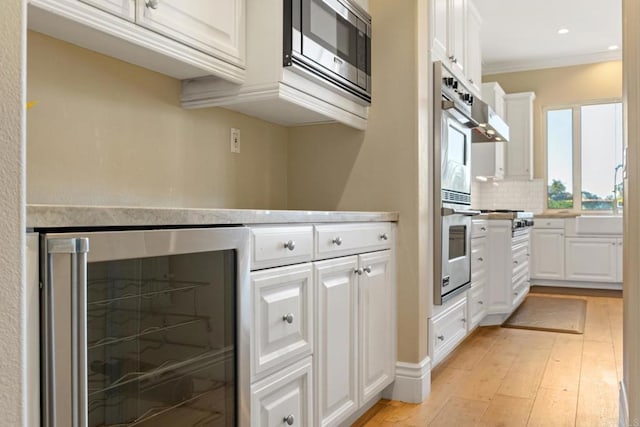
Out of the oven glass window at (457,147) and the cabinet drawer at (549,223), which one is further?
the cabinet drawer at (549,223)

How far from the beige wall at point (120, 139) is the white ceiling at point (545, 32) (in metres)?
3.57

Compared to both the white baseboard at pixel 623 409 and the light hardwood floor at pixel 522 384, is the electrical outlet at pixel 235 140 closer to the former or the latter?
the light hardwood floor at pixel 522 384

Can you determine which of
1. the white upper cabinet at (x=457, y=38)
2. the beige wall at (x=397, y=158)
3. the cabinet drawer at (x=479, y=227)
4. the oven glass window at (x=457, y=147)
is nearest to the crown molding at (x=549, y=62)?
the white upper cabinet at (x=457, y=38)

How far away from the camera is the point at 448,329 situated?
3.01 m

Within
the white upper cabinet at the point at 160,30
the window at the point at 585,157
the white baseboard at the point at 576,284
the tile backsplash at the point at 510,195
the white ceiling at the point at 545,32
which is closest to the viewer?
the white upper cabinet at the point at 160,30

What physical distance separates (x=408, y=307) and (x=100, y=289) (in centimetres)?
174

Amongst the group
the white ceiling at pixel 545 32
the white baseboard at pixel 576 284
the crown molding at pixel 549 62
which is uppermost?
the white ceiling at pixel 545 32

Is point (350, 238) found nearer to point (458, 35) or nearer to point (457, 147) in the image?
point (457, 147)

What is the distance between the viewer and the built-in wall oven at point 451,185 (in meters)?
2.72

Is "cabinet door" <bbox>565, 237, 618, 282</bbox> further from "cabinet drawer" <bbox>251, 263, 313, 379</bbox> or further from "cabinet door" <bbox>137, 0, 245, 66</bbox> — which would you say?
"cabinet door" <bbox>137, 0, 245, 66</bbox>

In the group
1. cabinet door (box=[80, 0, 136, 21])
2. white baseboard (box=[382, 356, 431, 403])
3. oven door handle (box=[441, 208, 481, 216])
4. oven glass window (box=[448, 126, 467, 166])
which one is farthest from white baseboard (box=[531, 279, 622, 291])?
cabinet door (box=[80, 0, 136, 21])

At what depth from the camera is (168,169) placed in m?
2.04

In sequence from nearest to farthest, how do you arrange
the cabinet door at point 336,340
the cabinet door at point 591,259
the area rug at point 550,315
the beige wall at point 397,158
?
the cabinet door at point 336,340 < the beige wall at point 397,158 < the area rug at point 550,315 < the cabinet door at point 591,259

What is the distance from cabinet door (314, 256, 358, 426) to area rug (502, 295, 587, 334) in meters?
2.48
